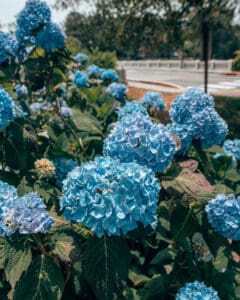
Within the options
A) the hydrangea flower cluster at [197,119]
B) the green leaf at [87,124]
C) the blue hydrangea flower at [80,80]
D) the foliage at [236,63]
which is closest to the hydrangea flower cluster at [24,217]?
the hydrangea flower cluster at [197,119]

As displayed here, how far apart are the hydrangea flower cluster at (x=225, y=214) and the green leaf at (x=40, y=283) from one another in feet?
2.18

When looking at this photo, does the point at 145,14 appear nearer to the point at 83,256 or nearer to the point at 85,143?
the point at 85,143

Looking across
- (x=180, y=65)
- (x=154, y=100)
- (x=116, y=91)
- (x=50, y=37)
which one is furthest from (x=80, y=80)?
(x=180, y=65)

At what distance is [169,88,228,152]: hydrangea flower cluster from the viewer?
1824 mm

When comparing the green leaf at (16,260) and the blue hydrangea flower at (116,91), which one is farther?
the blue hydrangea flower at (116,91)

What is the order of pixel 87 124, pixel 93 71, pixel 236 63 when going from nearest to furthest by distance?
pixel 87 124 → pixel 93 71 → pixel 236 63

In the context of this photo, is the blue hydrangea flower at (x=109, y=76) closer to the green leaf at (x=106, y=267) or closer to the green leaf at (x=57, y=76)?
the green leaf at (x=57, y=76)

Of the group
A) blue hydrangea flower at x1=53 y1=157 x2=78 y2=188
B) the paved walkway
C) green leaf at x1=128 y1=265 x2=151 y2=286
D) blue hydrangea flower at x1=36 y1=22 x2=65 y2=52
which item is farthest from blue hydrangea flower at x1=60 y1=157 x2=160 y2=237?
the paved walkway

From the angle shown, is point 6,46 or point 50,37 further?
point 6,46

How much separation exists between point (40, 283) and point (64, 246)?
0.15 meters

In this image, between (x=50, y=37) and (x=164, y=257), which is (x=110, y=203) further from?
(x=50, y=37)

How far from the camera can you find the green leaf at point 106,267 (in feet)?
4.06

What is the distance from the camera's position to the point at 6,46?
2.53m

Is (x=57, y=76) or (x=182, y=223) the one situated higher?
(x=57, y=76)
